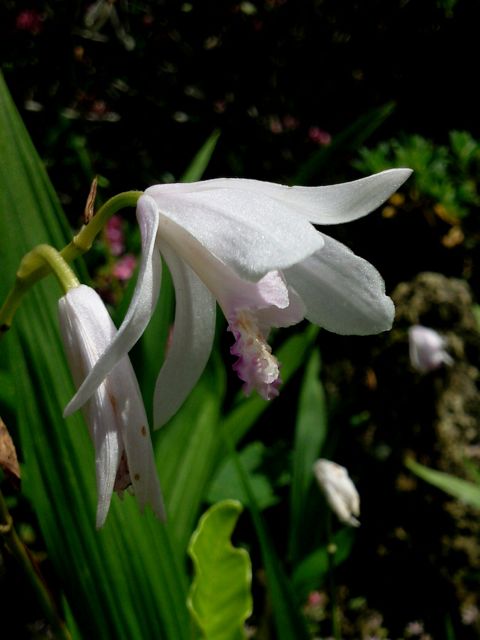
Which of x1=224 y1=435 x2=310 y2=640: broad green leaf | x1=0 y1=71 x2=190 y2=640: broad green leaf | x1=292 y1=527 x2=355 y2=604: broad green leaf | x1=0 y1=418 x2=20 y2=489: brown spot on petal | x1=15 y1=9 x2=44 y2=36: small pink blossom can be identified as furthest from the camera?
x1=15 y1=9 x2=44 y2=36: small pink blossom

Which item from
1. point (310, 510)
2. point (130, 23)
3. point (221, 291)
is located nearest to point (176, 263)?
point (221, 291)

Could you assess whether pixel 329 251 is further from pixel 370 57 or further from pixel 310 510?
pixel 370 57

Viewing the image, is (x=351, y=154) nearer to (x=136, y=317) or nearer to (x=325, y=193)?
(x=325, y=193)

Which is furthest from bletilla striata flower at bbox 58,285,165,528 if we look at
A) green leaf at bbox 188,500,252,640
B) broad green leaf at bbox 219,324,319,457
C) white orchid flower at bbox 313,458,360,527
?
broad green leaf at bbox 219,324,319,457

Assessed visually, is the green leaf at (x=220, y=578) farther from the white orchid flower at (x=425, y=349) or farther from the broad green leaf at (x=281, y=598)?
the white orchid flower at (x=425, y=349)

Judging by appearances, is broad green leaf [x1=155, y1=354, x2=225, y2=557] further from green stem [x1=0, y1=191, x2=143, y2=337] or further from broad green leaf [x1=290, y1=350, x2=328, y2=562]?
green stem [x1=0, y1=191, x2=143, y2=337]

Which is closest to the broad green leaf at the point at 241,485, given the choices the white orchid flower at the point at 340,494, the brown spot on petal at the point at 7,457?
the white orchid flower at the point at 340,494
